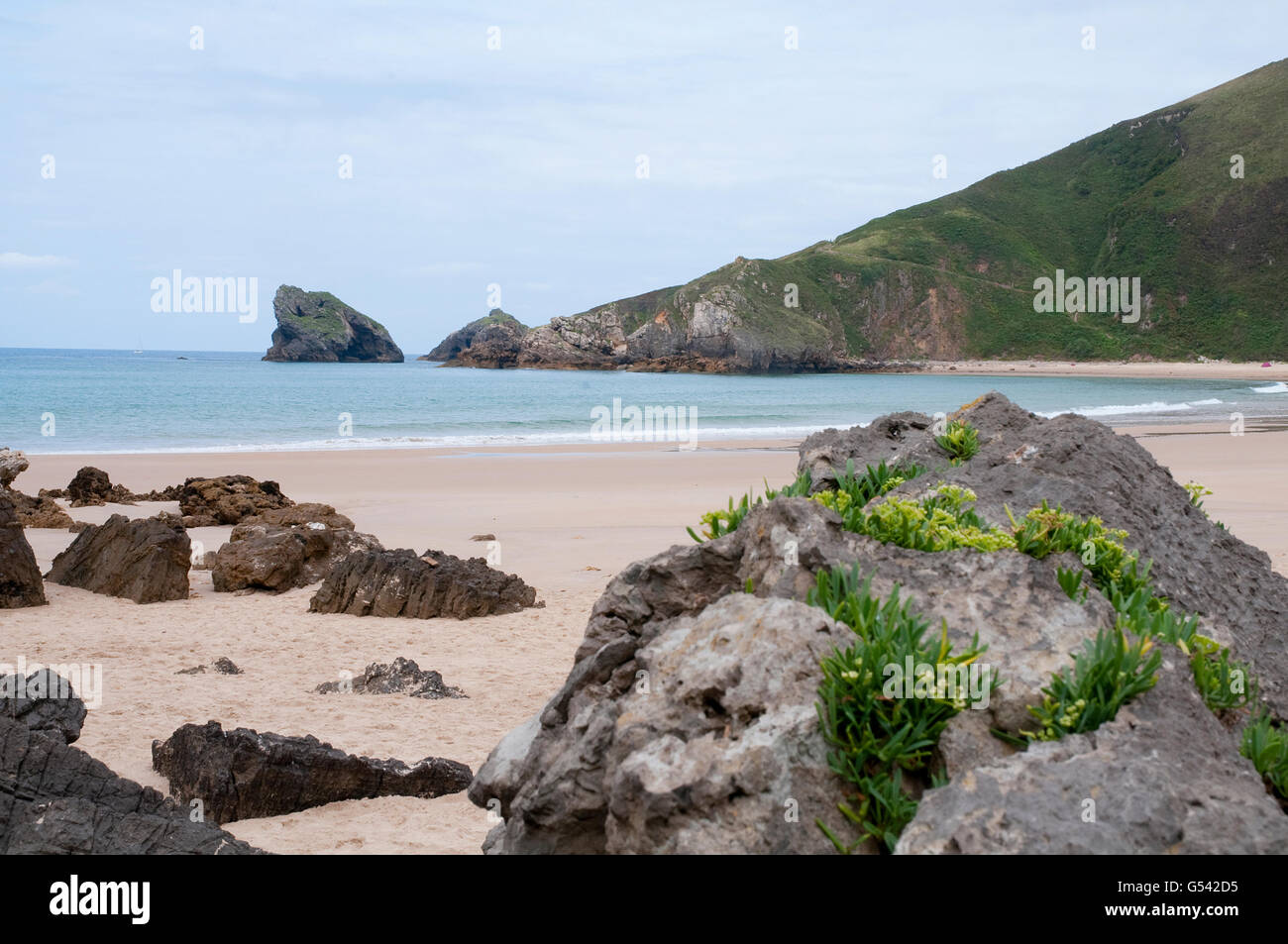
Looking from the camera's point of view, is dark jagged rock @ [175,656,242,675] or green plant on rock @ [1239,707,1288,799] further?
dark jagged rock @ [175,656,242,675]

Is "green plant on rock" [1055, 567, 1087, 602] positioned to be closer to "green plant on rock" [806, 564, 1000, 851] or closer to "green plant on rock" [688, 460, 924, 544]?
"green plant on rock" [806, 564, 1000, 851]

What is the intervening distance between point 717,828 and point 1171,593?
2.38 meters

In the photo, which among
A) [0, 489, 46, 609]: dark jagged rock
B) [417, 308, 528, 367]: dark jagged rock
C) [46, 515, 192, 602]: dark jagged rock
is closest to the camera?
[0, 489, 46, 609]: dark jagged rock

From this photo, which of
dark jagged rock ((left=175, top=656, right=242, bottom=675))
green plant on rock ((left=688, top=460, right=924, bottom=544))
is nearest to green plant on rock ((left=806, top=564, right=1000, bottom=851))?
green plant on rock ((left=688, top=460, right=924, bottom=544))

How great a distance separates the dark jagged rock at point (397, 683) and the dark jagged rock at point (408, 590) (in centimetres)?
224

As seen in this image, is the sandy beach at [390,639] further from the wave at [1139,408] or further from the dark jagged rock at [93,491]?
the wave at [1139,408]

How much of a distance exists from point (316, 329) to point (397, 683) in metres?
145

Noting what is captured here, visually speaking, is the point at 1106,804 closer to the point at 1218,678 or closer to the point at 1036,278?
the point at 1218,678

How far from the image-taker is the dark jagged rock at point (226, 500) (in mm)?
15055

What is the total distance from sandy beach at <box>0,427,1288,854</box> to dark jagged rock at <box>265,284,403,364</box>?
12900 cm

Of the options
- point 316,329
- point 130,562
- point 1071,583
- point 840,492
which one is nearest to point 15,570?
point 130,562

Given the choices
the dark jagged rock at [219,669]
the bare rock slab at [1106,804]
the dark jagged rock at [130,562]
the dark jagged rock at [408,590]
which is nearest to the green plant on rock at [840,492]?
the bare rock slab at [1106,804]

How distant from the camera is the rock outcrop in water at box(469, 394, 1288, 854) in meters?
2.27

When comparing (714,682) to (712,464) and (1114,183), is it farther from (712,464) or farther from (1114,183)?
(1114,183)
